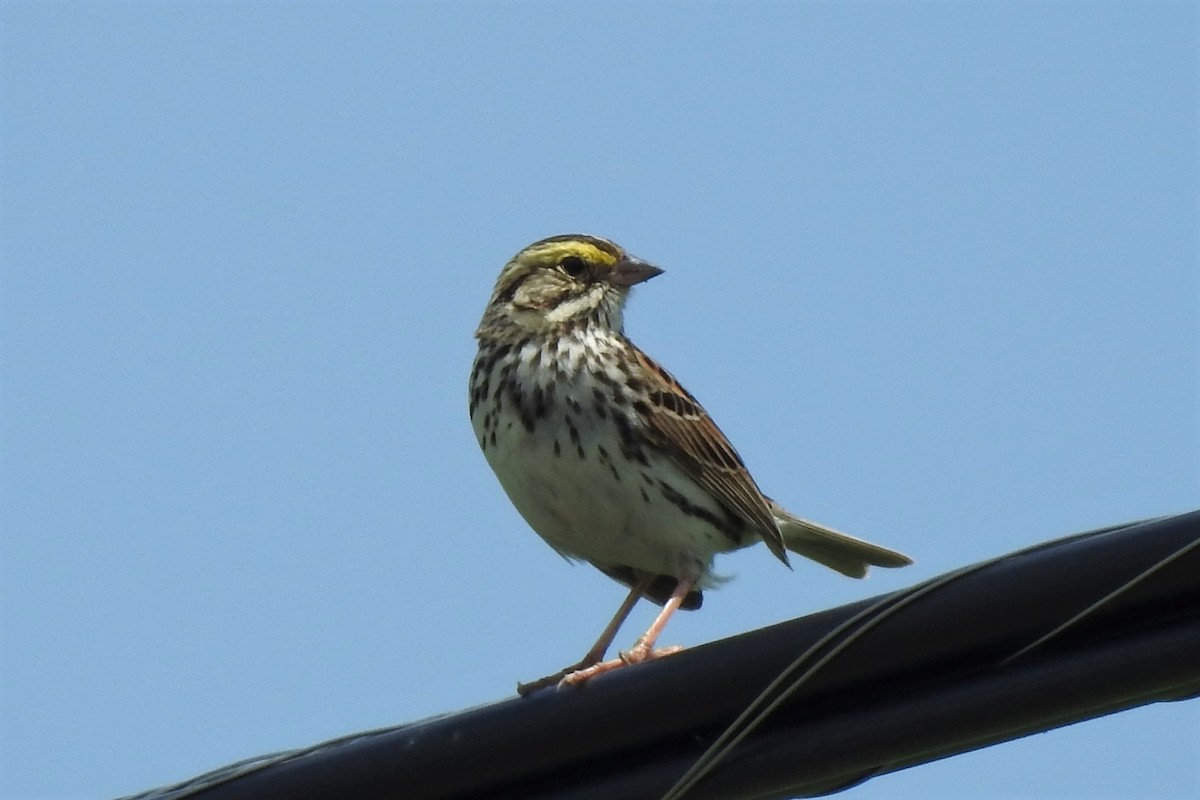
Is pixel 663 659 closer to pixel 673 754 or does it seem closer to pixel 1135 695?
pixel 673 754

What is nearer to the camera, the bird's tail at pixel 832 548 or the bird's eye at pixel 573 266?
the bird's eye at pixel 573 266

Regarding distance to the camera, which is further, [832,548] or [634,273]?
[832,548]

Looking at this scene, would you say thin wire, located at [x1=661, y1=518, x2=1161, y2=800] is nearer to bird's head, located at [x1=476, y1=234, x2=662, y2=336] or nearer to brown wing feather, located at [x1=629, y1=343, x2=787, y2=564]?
brown wing feather, located at [x1=629, y1=343, x2=787, y2=564]

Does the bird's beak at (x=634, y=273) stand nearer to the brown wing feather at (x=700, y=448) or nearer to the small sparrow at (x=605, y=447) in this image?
the small sparrow at (x=605, y=447)

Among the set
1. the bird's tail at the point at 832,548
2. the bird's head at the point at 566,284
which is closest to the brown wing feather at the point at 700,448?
the bird's head at the point at 566,284

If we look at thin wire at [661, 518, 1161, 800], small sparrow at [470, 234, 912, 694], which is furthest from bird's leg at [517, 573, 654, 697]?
thin wire at [661, 518, 1161, 800]

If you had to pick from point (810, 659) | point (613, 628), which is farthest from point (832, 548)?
point (810, 659)

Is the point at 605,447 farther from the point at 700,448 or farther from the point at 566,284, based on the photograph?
the point at 566,284

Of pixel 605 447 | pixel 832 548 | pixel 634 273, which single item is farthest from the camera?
pixel 832 548
